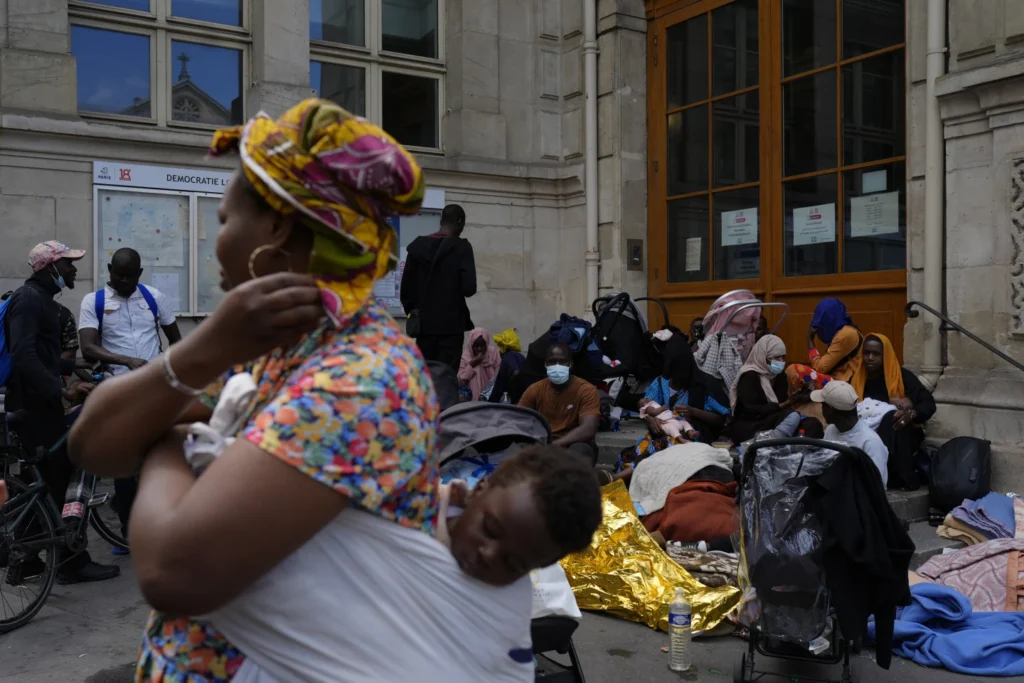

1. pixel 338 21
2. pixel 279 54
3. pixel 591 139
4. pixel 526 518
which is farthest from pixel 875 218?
pixel 526 518

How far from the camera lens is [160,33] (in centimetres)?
970

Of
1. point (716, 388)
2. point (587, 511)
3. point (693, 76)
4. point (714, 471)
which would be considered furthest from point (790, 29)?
point (587, 511)

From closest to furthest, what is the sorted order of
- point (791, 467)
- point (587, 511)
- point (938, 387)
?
point (587, 511) < point (791, 467) < point (938, 387)

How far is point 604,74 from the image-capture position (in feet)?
35.6

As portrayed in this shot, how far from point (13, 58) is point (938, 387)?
8.49 meters

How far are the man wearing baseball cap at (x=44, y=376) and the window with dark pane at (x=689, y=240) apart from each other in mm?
6376

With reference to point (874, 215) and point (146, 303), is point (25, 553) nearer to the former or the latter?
point (146, 303)

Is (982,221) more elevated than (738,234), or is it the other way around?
(738,234)

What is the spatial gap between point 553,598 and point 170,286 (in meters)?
7.10

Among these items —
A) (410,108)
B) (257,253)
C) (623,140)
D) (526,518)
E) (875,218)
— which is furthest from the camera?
(410,108)

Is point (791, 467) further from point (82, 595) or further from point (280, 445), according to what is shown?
point (82, 595)

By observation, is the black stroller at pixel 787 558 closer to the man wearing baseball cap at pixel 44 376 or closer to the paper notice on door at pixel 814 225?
the man wearing baseball cap at pixel 44 376

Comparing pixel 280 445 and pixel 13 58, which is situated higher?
pixel 13 58

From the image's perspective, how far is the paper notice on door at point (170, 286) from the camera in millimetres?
9172
